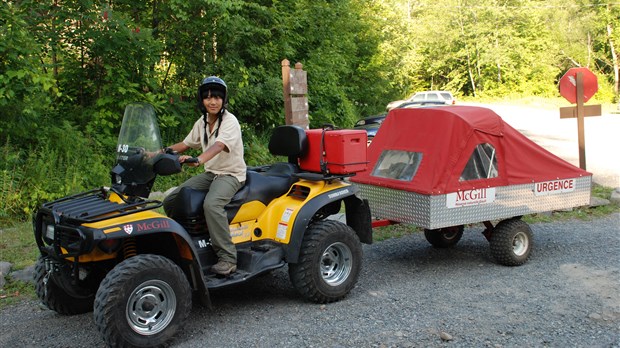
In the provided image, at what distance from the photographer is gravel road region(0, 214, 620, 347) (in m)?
5.26

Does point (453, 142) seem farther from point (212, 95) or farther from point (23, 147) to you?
point (23, 147)

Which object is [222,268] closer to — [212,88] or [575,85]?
[212,88]

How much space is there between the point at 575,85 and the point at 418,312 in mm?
7393

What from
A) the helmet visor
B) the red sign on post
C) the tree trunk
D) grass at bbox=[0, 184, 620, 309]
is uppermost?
the tree trunk

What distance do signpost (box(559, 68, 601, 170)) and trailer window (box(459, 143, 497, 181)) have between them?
480cm

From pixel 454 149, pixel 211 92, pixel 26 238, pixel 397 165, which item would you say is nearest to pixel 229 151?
pixel 211 92

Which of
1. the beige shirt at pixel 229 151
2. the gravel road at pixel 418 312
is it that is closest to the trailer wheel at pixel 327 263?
the gravel road at pixel 418 312

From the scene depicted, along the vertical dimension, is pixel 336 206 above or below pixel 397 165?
below

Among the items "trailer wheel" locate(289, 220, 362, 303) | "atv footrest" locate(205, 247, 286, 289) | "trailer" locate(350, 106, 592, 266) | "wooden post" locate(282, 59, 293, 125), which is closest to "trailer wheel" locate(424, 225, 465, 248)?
"trailer" locate(350, 106, 592, 266)

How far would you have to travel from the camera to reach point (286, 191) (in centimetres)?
634

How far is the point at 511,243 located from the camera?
739 cm

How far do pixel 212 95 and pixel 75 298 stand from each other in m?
2.17

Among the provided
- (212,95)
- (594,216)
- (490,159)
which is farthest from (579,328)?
(594,216)

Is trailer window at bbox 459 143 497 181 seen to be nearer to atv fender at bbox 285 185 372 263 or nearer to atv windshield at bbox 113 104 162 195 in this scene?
atv fender at bbox 285 185 372 263
